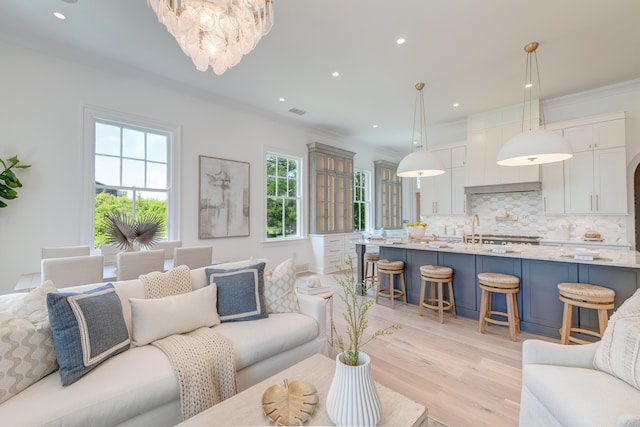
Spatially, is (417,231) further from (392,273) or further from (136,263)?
(136,263)

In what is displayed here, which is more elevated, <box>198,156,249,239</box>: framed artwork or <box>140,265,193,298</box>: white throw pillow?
<box>198,156,249,239</box>: framed artwork

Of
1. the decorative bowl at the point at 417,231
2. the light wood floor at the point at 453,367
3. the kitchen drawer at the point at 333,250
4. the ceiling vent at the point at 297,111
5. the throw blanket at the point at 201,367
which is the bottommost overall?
the light wood floor at the point at 453,367

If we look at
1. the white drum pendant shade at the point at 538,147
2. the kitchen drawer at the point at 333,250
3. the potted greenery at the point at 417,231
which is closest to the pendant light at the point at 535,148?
the white drum pendant shade at the point at 538,147

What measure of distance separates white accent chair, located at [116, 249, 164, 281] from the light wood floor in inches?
80.2

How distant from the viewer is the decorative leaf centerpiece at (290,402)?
1154mm

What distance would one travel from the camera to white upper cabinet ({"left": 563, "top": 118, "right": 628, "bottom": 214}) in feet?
13.9

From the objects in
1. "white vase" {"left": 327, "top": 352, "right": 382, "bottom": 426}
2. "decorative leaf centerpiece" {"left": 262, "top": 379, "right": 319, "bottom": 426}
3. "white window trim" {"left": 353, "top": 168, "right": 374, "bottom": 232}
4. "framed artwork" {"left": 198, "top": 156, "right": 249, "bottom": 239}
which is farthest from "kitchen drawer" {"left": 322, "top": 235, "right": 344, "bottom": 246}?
"white vase" {"left": 327, "top": 352, "right": 382, "bottom": 426}

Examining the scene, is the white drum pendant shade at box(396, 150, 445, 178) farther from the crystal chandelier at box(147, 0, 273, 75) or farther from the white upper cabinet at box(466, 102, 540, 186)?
the crystal chandelier at box(147, 0, 273, 75)

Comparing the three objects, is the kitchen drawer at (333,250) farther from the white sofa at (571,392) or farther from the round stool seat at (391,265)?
the white sofa at (571,392)

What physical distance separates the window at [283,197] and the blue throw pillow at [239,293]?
337cm

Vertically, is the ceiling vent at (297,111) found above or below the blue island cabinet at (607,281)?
above

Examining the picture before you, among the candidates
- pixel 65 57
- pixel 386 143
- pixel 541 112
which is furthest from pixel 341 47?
pixel 386 143

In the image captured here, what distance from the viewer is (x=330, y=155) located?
256 inches

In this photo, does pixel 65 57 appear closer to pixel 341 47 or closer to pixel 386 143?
pixel 341 47
